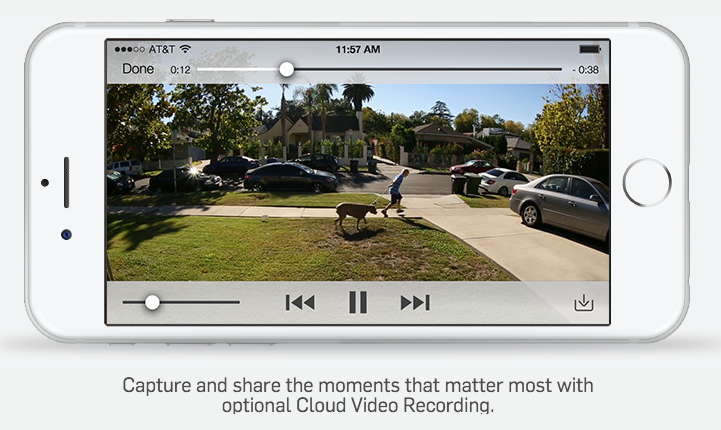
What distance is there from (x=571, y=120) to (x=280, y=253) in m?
2.77

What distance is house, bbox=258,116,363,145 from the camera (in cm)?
351

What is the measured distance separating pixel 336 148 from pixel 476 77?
1.64m

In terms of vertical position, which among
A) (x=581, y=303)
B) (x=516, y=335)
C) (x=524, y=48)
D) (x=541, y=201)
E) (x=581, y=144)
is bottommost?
(x=516, y=335)

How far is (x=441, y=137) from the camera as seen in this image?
134 inches

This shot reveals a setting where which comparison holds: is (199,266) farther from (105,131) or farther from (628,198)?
(628,198)

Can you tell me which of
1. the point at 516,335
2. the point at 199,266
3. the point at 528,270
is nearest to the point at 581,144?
the point at 528,270

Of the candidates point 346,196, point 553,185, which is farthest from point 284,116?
point 553,185

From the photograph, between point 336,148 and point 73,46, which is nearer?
point 73,46

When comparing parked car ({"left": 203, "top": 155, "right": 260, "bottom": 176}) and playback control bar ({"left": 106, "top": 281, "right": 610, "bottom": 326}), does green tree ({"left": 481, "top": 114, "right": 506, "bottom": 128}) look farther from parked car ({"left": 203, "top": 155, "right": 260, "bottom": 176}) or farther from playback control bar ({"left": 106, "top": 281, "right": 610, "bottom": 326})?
parked car ({"left": 203, "top": 155, "right": 260, "bottom": 176})

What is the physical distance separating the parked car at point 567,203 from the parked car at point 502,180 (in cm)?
8

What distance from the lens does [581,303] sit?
293cm

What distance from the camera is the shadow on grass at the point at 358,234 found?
10.2ft

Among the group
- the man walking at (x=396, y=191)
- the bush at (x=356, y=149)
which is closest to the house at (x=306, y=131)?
the bush at (x=356, y=149)

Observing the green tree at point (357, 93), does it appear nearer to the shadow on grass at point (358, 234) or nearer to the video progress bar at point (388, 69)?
the video progress bar at point (388, 69)
